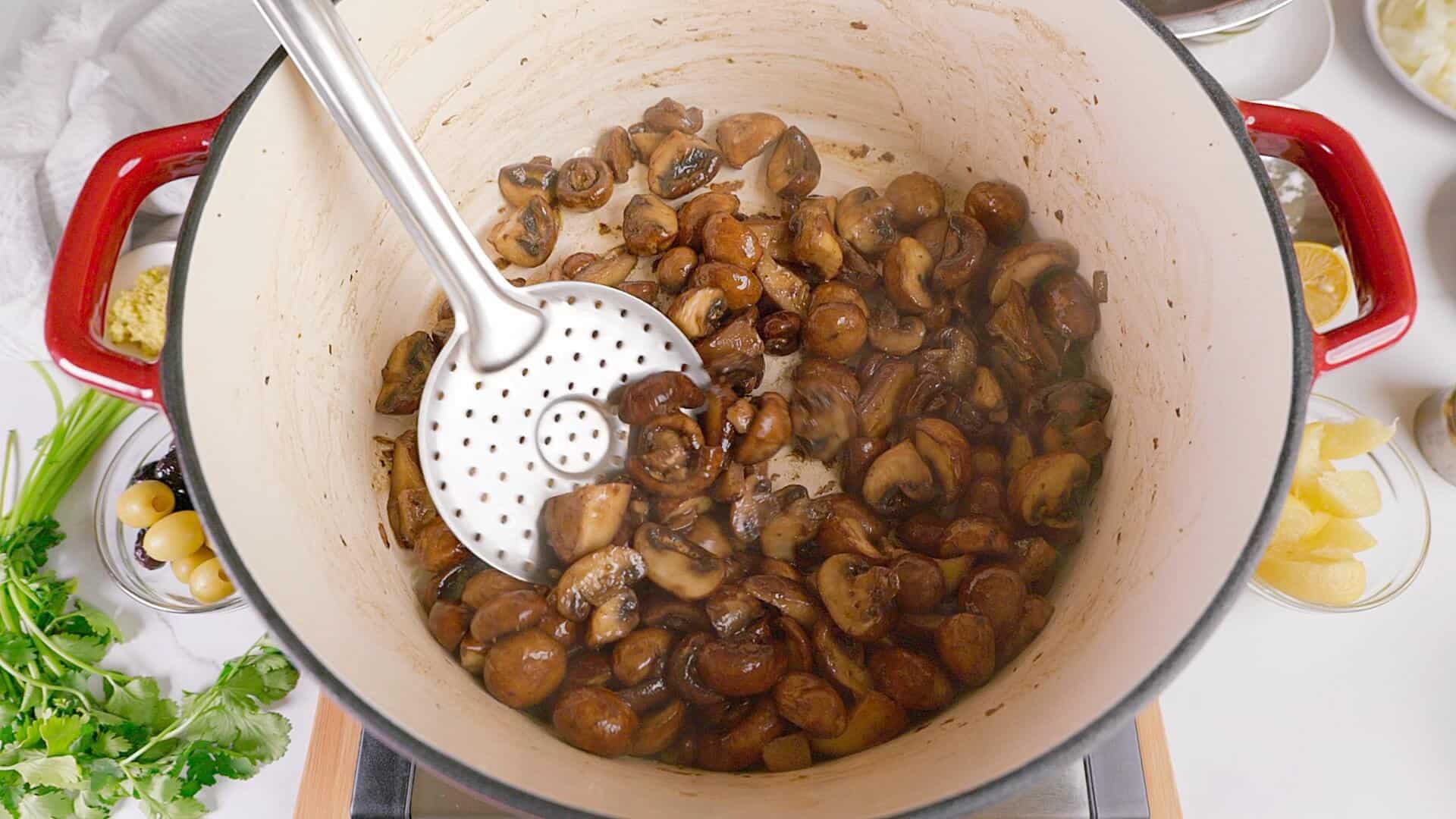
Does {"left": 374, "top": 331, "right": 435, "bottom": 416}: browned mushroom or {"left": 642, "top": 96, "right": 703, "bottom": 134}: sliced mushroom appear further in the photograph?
{"left": 642, "top": 96, "right": 703, "bottom": 134}: sliced mushroom

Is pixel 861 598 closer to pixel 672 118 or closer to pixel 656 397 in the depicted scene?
pixel 656 397

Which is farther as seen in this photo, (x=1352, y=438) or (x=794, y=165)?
(x=794, y=165)

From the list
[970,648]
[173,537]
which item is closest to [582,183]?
[173,537]

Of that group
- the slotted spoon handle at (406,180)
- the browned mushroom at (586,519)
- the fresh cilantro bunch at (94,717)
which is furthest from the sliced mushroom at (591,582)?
the fresh cilantro bunch at (94,717)

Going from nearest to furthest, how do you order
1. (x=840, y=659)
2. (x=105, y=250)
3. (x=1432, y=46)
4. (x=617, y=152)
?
(x=105, y=250) < (x=840, y=659) < (x=617, y=152) < (x=1432, y=46)

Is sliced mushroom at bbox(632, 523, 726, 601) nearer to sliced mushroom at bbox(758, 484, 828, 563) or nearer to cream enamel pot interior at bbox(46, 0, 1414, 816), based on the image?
sliced mushroom at bbox(758, 484, 828, 563)

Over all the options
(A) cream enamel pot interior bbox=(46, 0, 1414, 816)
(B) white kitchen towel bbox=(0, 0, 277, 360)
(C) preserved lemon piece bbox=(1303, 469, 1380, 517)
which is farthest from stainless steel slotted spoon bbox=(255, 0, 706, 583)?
(C) preserved lemon piece bbox=(1303, 469, 1380, 517)
